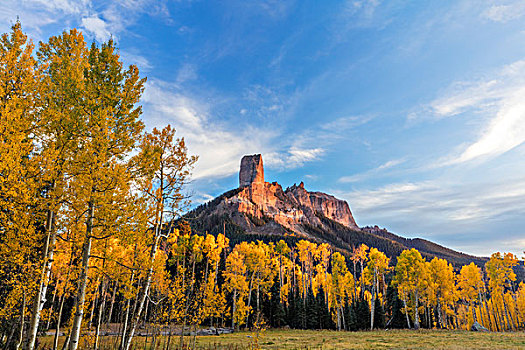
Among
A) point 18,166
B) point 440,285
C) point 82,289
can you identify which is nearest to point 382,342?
point 82,289

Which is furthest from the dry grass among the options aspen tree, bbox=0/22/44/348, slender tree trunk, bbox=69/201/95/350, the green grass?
aspen tree, bbox=0/22/44/348

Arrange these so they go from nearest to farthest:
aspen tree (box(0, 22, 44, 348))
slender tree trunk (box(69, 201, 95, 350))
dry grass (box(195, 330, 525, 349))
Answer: aspen tree (box(0, 22, 44, 348)) → slender tree trunk (box(69, 201, 95, 350)) → dry grass (box(195, 330, 525, 349))

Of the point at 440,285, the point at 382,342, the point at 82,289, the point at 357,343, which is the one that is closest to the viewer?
the point at 82,289

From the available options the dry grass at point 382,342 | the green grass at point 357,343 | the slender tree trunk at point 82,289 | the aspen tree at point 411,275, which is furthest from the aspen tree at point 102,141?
the aspen tree at point 411,275

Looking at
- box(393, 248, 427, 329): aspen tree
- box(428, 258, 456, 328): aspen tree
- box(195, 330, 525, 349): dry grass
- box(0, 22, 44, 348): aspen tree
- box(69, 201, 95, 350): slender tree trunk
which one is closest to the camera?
box(0, 22, 44, 348): aspen tree

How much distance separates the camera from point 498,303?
43500mm

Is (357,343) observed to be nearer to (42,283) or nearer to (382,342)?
(382,342)

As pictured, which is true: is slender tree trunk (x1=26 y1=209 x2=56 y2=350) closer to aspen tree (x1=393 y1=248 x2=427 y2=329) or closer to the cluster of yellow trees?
the cluster of yellow trees

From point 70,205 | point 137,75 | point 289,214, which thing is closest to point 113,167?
point 70,205

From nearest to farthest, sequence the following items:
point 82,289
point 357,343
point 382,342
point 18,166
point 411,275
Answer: point 18,166 < point 82,289 < point 357,343 < point 382,342 < point 411,275

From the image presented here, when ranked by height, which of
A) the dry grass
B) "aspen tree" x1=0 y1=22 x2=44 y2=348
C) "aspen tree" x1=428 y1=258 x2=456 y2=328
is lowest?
the dry grass

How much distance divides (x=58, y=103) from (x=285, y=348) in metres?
18.9

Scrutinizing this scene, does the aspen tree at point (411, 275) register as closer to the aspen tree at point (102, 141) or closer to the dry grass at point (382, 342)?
the dry grass at point (382, 342)

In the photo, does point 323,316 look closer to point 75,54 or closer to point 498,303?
point 498,303
